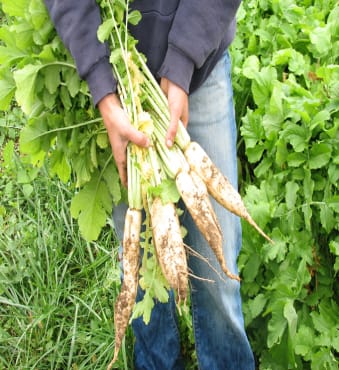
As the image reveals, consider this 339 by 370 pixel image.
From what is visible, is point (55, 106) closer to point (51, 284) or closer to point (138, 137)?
point (138, 137)

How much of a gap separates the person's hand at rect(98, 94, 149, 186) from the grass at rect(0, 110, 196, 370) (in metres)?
0.92

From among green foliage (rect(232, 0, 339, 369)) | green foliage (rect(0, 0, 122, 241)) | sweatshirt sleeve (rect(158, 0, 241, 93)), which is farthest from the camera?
green foliage (rect(232, 0, 339, 369))

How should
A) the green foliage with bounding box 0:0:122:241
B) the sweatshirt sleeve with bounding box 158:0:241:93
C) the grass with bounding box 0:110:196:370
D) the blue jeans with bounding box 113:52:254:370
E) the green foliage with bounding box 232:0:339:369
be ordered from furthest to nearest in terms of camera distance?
1. the grass with bounding box 0:110:196:370
2. the green foliage with bounding box 232:0:339:369
3. the blue jeans with bounding box 113:52:254:370
4. the green foliage with bounding box 0:0:122:241
5. the sweatshirt sleeve with bounding box 158:0:241:93

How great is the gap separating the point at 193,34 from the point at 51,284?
4.94 feet

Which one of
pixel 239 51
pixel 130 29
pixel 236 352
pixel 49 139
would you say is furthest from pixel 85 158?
pixel 239 51

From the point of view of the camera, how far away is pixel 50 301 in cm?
260

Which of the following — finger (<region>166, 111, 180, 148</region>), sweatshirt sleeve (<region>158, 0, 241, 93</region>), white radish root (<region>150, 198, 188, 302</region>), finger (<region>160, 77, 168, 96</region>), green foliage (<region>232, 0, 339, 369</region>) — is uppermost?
sweatshirt sleeve (<region>158, 0, 241, 93</region>)

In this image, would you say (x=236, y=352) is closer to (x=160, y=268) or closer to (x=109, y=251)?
(x=160, y=268)

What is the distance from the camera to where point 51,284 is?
2654mm

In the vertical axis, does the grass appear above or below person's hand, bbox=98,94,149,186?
below

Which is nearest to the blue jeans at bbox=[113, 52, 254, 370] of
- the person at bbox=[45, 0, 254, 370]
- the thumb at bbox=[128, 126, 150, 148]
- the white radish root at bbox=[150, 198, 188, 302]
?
the person at bbox=[45, 0, 254, 370]

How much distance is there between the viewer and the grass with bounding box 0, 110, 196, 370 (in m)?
2.44

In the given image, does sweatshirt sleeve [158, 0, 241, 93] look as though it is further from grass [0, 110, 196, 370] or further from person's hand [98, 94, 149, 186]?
grass [0, 110, 196, 370]

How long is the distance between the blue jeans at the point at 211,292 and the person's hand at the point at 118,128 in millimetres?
259
